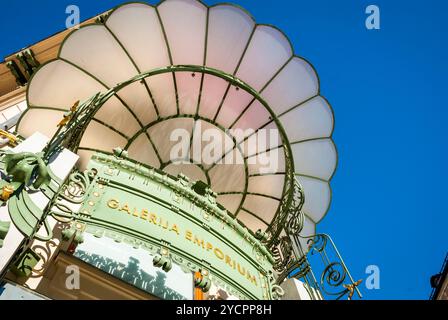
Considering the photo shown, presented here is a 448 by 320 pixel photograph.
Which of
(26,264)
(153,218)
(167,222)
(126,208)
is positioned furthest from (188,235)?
(26,264)

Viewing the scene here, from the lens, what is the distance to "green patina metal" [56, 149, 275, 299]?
16.6ft

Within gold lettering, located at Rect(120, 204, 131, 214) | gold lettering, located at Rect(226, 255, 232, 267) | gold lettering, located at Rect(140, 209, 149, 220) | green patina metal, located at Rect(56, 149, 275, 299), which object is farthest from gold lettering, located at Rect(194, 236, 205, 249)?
gold lettering, located at Rect(120, 204, 131, 214)

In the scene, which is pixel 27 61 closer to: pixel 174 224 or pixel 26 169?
pixel 174 224

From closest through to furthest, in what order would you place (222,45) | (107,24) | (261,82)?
(107,24) → (222,45) → (261,82)

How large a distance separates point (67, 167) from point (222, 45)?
4.64 meters

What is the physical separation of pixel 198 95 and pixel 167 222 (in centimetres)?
375

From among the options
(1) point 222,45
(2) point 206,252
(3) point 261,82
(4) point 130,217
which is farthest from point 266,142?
(4) point 130,217

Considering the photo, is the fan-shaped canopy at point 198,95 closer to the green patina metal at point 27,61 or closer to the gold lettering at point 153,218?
the gold lettering at point 153,218

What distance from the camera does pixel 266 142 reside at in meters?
9.02

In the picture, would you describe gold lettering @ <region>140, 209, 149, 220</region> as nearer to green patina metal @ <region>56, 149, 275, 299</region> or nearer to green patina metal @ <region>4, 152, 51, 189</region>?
green patina metal @ <region>56, 149, 275, 299</region>

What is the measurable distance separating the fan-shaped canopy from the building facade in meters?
0.03

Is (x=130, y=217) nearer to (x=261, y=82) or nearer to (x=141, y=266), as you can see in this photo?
(x=141, y=266)

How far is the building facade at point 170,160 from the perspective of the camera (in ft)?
17.0

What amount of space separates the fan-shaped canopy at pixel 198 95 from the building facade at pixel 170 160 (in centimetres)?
3
